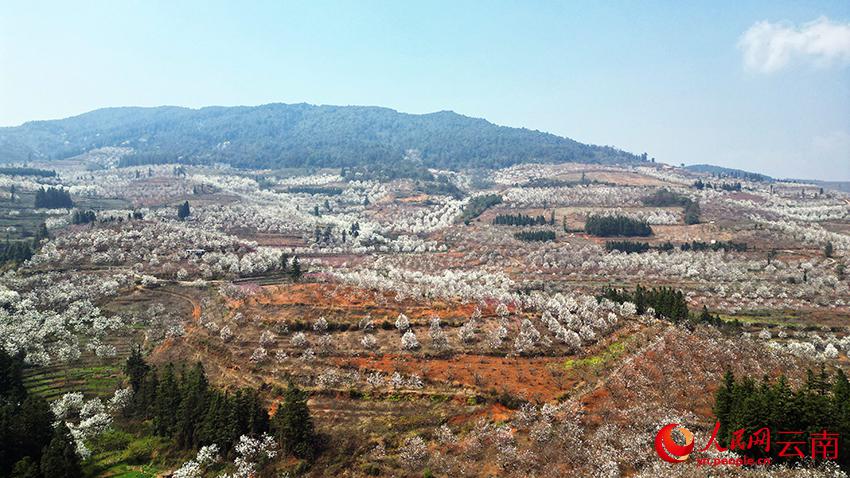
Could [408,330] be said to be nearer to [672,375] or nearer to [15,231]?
[672,375]

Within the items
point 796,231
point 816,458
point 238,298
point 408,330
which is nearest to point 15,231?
point 238,298

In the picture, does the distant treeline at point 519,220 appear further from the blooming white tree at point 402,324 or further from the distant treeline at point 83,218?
the distant treeline at point 83,218

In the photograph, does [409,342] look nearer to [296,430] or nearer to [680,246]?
[296,430]

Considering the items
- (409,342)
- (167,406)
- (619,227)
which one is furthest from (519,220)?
(167,406)

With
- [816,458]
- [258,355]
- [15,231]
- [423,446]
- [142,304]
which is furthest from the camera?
[15,231]

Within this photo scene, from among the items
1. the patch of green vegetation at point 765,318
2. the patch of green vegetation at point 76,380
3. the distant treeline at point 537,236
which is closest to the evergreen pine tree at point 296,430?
the patch of green vegetation at point 76,380

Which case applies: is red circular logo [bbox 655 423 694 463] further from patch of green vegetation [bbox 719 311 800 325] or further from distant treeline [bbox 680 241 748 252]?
distant treeline [bbox 680 241 748 252]

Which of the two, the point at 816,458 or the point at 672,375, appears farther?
the point at 672,375
